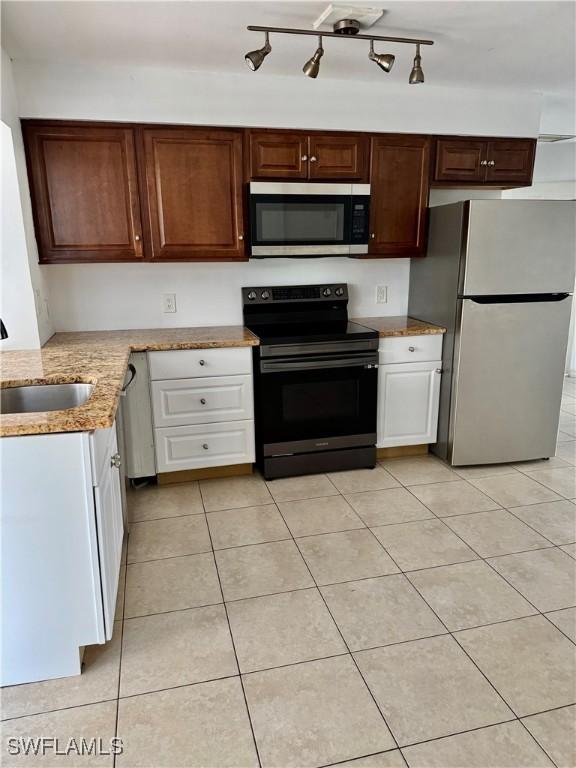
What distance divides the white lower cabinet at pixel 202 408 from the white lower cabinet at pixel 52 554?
1.20 m

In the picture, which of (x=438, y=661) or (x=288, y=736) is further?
(x=438, y=661)

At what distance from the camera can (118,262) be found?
2943 millimetres

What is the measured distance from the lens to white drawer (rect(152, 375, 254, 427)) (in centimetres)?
291

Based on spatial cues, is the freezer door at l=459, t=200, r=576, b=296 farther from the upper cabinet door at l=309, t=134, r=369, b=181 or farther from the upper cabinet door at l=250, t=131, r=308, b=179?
the upper cabinet door at l=250, t=131, r=308, b=179

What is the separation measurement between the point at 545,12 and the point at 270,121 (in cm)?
141

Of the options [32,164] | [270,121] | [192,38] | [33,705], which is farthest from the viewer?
[270,121]

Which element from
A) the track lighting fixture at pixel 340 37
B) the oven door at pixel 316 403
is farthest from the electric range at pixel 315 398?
the track lighting fixture at pixel 340 37

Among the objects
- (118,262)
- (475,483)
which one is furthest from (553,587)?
(118,262)

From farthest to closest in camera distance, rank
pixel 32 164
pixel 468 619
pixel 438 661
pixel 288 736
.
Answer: pixel 32 164 → pixel 468 619 → pixel 438 661 → pixel 288 736

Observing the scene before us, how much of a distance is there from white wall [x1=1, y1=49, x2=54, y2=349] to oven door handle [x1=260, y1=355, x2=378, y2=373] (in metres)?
1.23

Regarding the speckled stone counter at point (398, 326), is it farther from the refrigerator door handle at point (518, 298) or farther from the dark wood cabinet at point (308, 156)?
the dark wood cabinet at point (308, 156)

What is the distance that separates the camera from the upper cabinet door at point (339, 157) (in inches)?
119

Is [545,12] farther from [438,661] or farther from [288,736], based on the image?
[288,736]

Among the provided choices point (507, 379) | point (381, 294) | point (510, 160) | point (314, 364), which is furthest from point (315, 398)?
point (510, 160)
